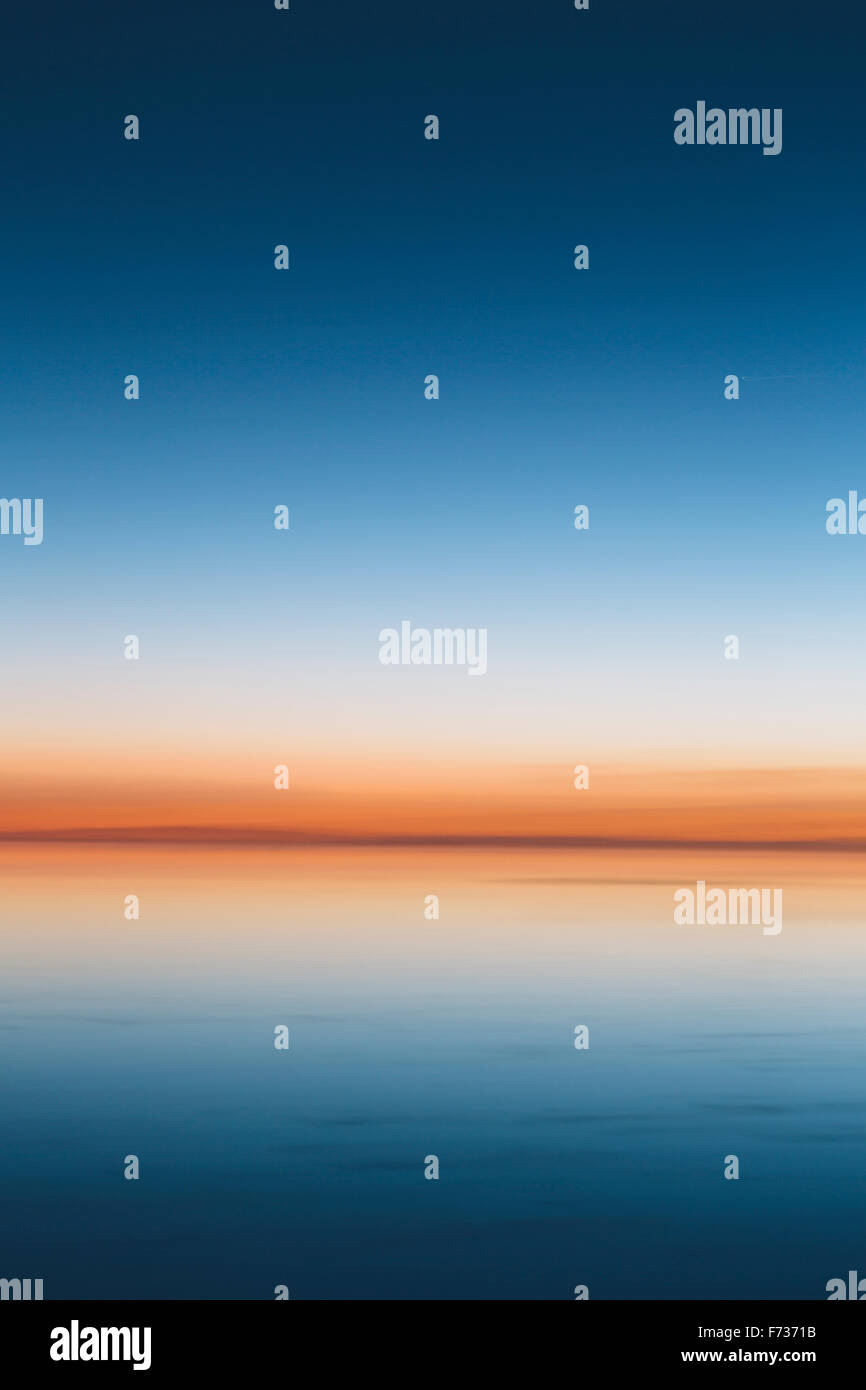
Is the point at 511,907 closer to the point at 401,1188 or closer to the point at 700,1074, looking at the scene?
the point at 700,1074

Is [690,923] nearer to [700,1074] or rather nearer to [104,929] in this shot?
[104,929]

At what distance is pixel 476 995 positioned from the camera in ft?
74.5

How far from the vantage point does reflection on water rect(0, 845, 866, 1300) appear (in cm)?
1149

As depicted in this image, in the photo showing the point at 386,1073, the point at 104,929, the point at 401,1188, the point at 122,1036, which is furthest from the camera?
the point at 104,929

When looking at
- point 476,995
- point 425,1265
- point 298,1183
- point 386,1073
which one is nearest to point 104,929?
point 476,995

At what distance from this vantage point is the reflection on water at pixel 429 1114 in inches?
452

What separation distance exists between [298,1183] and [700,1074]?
18.8 feet

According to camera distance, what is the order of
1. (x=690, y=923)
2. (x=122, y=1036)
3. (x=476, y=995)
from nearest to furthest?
1. (x=122, y=1036)
2. (x=476, y=995)
3. (x=690, y=923)

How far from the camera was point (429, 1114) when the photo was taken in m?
15.4

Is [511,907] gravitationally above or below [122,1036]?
above

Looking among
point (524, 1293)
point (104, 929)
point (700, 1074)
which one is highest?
point (104, 929)

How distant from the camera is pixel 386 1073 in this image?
56.3 feet

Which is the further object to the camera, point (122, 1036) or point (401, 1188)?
point (122, 1036)

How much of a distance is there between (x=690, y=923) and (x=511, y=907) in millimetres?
5186
